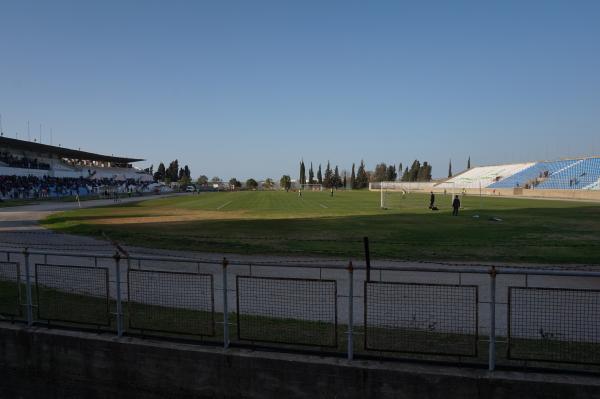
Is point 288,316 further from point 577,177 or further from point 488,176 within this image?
point 488,176

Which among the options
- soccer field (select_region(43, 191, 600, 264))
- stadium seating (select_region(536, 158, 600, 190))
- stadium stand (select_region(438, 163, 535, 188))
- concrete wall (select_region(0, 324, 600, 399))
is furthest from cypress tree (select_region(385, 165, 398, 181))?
concrete wall (select_region(0, 324, 600, 399))

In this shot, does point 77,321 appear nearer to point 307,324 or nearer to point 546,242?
point 307,324

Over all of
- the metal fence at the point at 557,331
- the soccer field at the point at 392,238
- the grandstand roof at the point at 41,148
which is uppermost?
the grandstand roof at the point at 41,148

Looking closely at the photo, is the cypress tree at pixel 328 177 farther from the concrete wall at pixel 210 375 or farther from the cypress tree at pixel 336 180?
the concrete wall at pixel 210 375

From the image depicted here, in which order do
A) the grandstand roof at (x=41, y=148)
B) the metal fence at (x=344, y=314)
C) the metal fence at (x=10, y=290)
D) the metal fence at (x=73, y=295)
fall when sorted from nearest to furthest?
the metal fence at (x=344, y=314)
the metal fence at (x=73, y=295)
the metal fence at (x=10, y=290)
the grandstand roof at (x=41, y=148)

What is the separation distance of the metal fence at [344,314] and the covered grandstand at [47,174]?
6245cm

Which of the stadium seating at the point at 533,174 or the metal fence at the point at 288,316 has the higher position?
the stadium seating at the point at 533,174

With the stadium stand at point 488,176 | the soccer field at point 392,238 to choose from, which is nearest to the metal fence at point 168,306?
the soccer field at point 392,238

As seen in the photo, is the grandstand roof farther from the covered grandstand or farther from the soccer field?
the soccer field

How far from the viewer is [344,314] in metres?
8.42

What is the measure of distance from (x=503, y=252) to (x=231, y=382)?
12977 millimetres

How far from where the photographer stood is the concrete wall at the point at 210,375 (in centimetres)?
545

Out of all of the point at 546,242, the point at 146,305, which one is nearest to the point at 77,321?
the point at 146,305

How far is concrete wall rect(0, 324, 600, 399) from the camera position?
5449mm
